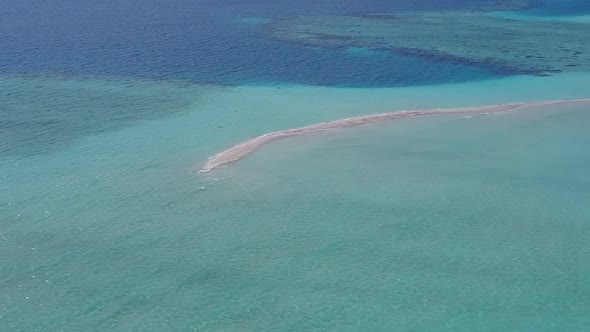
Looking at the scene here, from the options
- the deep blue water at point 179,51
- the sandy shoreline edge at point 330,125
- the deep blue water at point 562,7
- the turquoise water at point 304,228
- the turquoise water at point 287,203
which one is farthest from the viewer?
the deep blue water at point 562,7

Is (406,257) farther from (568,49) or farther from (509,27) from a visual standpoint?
(509,27)

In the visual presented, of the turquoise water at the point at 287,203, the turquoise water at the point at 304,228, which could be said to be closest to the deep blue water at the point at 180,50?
the turquoise water at the point at 287,203

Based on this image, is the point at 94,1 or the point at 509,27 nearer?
the point at 509,27

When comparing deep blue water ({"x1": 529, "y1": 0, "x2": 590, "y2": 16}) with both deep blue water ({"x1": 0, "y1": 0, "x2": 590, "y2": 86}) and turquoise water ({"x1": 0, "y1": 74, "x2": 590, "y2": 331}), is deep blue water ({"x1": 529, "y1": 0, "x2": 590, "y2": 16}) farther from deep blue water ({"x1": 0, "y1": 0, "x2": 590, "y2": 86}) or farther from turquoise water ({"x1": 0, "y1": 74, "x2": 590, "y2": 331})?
turquoise water ({"x1": 0, "y1": 74, "x2": 590, "y2": 331})

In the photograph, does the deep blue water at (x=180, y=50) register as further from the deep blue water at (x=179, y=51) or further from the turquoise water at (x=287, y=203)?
the turquoise water at (x=287, y=203)

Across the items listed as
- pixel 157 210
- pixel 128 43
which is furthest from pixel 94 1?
pixel 157 210

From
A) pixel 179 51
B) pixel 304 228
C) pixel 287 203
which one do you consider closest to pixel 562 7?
pixel 179 51
